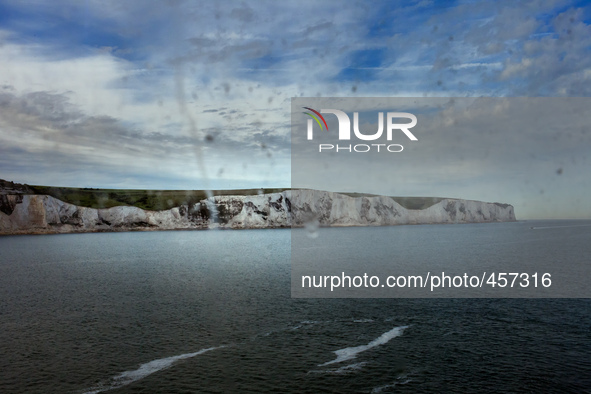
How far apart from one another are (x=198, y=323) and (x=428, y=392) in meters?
19.5

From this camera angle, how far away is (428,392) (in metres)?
21.2

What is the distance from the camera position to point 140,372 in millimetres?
24156

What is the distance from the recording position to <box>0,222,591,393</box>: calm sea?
2264cm

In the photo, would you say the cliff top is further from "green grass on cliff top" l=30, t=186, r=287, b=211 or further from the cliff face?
the cliff face

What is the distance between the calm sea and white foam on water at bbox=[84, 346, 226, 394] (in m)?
0.08

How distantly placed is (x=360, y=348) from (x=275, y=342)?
585 centimetres

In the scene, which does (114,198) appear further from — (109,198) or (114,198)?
(109,198)

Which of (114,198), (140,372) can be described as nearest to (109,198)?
(114,198)

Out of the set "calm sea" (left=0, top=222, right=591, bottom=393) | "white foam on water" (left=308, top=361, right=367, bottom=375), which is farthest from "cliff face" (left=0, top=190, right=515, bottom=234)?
"white foam on water" (left=308, top=361, right=367, bottom=375)

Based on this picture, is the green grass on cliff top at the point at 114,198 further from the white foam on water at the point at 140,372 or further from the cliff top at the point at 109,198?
the white foam on water at the point at 140,372

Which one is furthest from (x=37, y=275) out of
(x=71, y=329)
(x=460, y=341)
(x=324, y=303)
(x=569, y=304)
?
(x=569, y=304)

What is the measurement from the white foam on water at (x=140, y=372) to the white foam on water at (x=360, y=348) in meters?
8.59

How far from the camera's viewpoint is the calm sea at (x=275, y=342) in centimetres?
2264

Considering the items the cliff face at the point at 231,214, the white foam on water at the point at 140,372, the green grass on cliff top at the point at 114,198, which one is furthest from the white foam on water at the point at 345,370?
the green grass on cliff top at the point at 114,198
